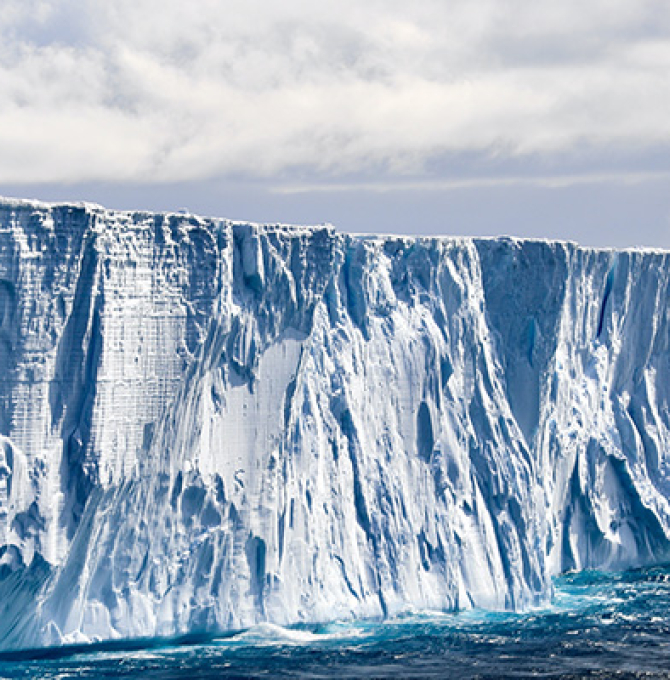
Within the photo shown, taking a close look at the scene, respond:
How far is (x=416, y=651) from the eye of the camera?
70.8 feet

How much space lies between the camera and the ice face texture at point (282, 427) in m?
20.8

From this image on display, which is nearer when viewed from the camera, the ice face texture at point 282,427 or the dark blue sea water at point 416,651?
the dark blue sea water at point 416,651

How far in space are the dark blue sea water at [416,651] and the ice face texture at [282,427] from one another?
0.34 metres

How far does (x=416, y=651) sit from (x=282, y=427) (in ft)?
13.0

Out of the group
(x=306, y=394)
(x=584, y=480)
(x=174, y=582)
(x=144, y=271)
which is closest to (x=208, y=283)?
(x=144, y=271)

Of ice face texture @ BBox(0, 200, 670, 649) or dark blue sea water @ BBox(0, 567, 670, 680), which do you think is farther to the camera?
ice face texture @ BBox(0, 200, 670, 649)

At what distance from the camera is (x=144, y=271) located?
2173cm

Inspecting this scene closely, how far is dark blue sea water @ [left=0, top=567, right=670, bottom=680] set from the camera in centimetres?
2017

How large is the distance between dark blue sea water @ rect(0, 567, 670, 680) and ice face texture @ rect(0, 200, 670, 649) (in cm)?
34

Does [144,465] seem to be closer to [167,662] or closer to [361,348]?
[167,662]

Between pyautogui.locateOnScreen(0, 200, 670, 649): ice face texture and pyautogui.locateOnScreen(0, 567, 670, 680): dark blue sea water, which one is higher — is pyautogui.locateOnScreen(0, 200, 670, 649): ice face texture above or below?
above

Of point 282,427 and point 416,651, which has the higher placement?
point 282,427

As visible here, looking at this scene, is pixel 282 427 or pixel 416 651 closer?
pixel 416 651

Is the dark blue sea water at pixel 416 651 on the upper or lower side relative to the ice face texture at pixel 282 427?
lower
